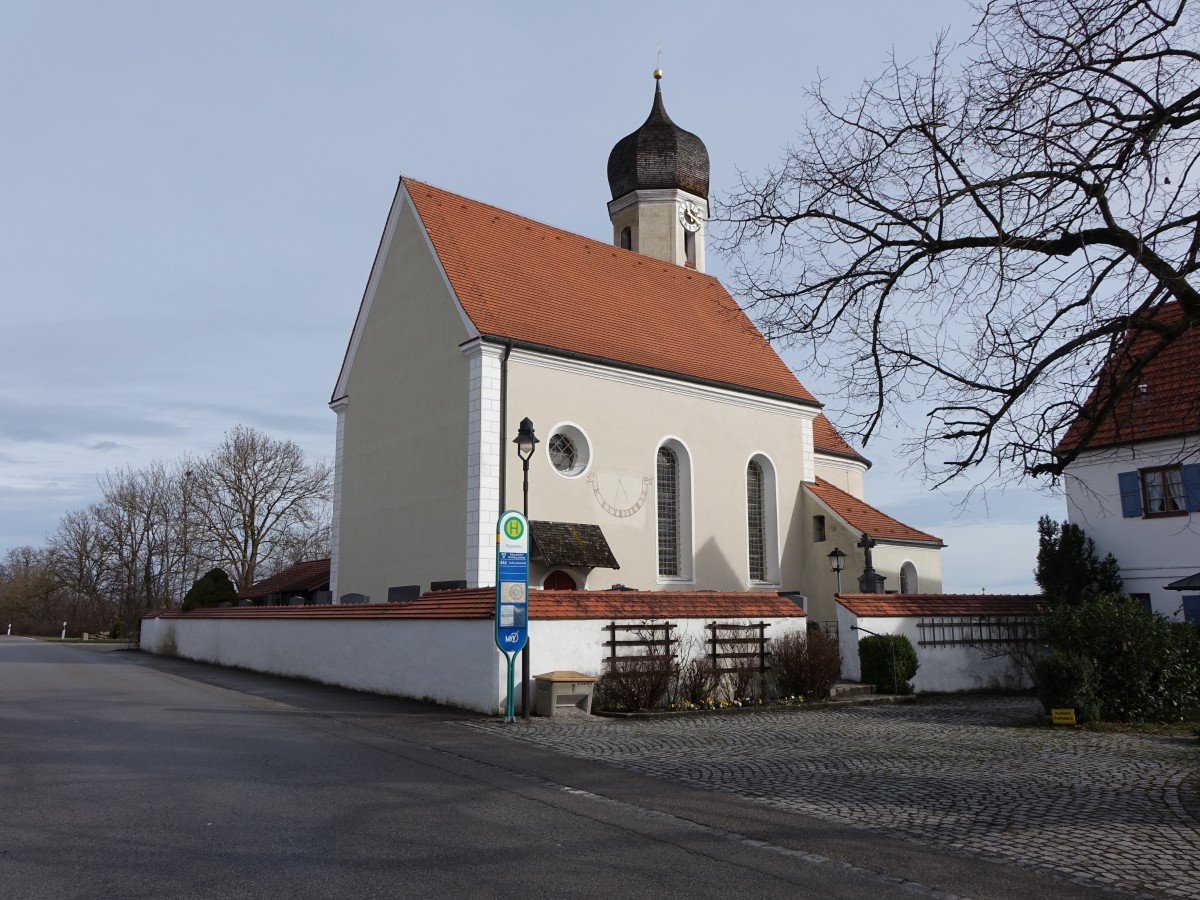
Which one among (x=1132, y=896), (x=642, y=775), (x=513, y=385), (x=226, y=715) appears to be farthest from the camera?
(x=513, y=385)

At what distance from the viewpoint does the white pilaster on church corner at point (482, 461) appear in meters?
19.0

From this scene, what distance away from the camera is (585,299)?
79.8ft

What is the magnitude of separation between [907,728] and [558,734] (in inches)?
187

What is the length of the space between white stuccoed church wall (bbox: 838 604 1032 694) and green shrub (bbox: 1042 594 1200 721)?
12.9 feet

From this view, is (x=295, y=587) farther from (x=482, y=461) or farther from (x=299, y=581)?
(x=482, y=461)

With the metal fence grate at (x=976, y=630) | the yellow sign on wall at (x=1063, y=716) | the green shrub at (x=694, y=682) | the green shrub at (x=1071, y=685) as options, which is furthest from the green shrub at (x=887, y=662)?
the green shrub at (x=694, y=682)

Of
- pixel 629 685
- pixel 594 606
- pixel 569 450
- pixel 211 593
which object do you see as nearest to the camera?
pixel 629 685

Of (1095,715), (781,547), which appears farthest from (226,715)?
(781,547)

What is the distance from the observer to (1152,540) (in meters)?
22.9

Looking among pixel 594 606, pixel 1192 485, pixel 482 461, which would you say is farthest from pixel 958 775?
pixel 1192 485

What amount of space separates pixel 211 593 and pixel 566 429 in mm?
15175

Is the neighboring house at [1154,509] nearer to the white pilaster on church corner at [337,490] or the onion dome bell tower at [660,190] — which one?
the onion dome bell tower at [660,190]

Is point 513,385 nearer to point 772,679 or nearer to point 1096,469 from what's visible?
point 772,679

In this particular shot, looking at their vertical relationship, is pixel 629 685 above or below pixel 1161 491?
below
